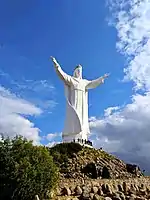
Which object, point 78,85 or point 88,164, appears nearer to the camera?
point 88,164

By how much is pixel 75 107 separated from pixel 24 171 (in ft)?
89.8

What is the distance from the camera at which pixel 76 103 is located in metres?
60.2

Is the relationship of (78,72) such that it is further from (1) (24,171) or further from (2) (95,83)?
(1) (24,171)

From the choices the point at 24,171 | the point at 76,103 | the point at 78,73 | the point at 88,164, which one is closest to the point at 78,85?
the point at 78,73

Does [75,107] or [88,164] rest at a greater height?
[75,107]

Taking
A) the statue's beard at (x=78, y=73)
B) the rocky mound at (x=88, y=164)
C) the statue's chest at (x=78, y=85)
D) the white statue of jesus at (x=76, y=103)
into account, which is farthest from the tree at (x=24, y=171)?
the statue's beard at (x=78, y=73)

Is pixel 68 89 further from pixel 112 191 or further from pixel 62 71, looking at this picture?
pixel 112 191

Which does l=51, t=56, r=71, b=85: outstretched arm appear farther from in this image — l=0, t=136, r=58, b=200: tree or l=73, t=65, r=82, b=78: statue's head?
l=0, t=136, r=58, b=200: tree

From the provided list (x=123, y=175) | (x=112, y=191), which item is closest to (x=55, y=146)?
(x=123, y=175)

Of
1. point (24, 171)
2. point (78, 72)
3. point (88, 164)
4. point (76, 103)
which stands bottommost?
point (24, 171)

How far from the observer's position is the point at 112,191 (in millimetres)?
37125

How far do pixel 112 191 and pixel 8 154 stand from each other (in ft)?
32.2

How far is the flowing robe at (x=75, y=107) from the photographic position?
191 ft

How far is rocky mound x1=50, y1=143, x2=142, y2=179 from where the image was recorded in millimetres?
45250
